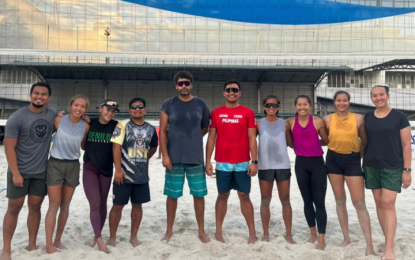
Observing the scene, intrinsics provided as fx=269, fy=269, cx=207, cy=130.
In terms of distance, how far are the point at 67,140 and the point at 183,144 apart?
1359mm

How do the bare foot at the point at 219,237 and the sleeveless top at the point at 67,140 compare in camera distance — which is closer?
the sleeveless top at the point at 67,140

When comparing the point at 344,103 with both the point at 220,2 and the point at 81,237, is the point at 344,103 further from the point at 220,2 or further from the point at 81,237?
the point at 220,2

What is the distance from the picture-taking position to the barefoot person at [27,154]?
2908 mm

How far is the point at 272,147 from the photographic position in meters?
3.50

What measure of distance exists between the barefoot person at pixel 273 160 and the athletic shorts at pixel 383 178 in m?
0.90

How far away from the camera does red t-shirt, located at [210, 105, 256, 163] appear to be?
346cm

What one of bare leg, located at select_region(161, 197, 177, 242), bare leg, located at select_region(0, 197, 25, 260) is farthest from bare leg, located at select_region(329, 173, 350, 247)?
bare leg, located at select_region(0, 197, 25, 260)

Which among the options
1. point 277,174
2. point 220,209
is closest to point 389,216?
point 277,174

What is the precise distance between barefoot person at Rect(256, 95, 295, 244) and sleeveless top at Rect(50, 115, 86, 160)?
7.44 feet

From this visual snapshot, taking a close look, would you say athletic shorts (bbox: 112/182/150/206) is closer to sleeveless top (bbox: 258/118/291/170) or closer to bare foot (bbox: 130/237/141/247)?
bare foot (bbox: 130/237/141/247)

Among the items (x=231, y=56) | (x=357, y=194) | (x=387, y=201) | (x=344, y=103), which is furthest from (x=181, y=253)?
(x=231, y=56)

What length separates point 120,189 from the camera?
3348mm

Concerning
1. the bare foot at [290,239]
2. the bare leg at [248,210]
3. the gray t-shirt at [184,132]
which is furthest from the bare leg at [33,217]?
the bare foot at [290,239]

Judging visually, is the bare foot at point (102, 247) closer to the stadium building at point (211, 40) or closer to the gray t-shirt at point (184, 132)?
the gray t-shirt at point (184, 132)
